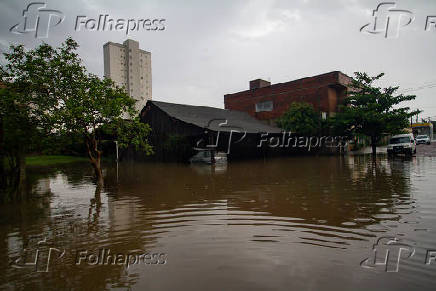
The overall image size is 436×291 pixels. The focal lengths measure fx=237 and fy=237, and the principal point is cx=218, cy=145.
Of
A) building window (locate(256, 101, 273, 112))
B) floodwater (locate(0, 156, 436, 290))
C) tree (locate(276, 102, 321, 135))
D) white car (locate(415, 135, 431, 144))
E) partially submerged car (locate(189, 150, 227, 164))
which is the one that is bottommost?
floodwater (locate(0, 156, 436, 290))

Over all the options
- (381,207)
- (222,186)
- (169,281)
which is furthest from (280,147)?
(169,281)

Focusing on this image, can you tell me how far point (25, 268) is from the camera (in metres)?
3.34

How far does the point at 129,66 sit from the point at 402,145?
69.4 m

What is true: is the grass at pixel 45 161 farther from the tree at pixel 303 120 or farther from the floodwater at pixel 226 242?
the tree at pixel 303 120

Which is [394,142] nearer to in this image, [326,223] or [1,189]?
[326,223]

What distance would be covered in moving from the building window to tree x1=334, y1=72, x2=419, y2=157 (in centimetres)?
1141

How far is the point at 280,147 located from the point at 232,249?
83.5 ft

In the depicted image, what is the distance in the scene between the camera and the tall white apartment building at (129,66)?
66688 mm

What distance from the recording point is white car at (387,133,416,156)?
19903mm

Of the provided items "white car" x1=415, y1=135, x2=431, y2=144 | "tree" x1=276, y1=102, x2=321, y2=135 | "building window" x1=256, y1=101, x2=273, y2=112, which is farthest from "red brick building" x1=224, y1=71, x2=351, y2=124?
"white car" x1=415, y1=135, x2=431, y2=144

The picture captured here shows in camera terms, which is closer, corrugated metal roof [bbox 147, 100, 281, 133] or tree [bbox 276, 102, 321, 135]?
corrugated metal roof [bbox 147, 100, 281, 133]

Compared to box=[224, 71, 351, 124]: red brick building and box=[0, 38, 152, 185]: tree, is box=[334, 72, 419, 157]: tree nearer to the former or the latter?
box=[224, 71, 351, 124]: red brick building

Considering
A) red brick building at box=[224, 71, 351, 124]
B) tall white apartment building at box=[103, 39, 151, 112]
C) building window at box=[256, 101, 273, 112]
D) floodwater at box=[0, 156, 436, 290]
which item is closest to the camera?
floodwater at box=[0, 156, 436, 290]

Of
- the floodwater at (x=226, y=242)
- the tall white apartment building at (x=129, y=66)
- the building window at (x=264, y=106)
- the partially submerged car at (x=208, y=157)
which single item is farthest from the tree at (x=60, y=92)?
the tall white apartment building at (x=129, y=66)
